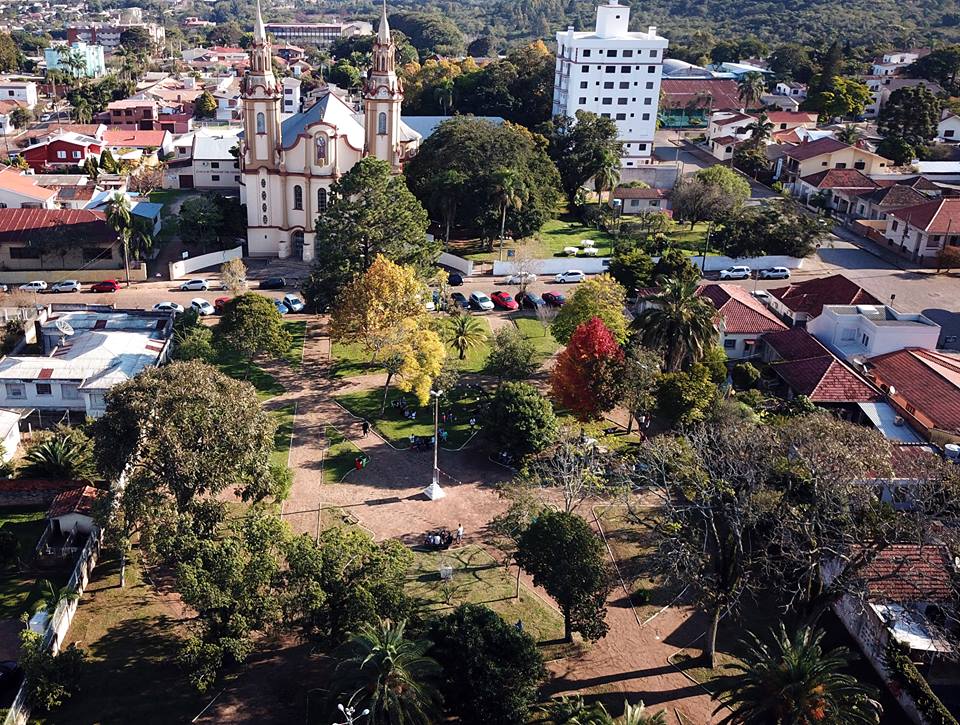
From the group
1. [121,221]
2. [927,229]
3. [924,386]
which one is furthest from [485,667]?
[927,229]

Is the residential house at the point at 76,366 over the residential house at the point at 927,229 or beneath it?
beneath

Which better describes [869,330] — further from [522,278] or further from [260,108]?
[260,108]

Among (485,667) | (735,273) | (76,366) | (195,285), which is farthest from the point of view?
(735,273)

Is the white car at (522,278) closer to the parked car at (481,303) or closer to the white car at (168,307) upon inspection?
the parked car at (481,303)

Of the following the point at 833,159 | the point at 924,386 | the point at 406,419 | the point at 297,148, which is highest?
the point at 297,148

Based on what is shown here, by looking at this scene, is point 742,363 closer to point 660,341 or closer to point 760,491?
point 660,341

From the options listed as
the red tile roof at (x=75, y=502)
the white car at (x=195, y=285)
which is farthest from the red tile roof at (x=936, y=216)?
the red tile roof at (x=75, y=502)

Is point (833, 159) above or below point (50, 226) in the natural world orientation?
above

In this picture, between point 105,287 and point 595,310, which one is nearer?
point 595,310
